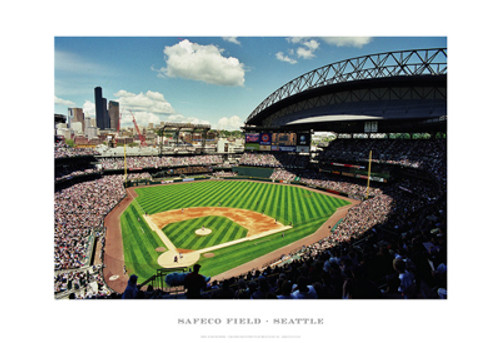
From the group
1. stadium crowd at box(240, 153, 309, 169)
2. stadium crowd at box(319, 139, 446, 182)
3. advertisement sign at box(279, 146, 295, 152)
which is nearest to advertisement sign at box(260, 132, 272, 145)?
advertisement sign at box(279, 146, 295, 152)

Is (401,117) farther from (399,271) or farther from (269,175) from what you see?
(399,271)

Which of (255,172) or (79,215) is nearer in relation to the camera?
(79,215)

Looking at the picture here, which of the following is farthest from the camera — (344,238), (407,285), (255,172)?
(255,172)

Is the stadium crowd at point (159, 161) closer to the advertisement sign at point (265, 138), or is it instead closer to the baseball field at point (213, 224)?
the baseball field at point (213, 224)

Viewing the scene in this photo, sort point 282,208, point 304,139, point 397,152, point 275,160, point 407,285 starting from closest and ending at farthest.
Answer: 1. point 407,285
2. point 282,208
3. point 397,152
4. point 304,139
5. point 275,160

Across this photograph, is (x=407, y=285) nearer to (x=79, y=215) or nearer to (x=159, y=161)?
(x=79, y=215)

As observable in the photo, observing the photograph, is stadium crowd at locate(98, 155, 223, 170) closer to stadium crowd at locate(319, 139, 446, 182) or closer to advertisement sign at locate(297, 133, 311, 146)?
advertisement sign at locate(297, 133, 311, 146)
